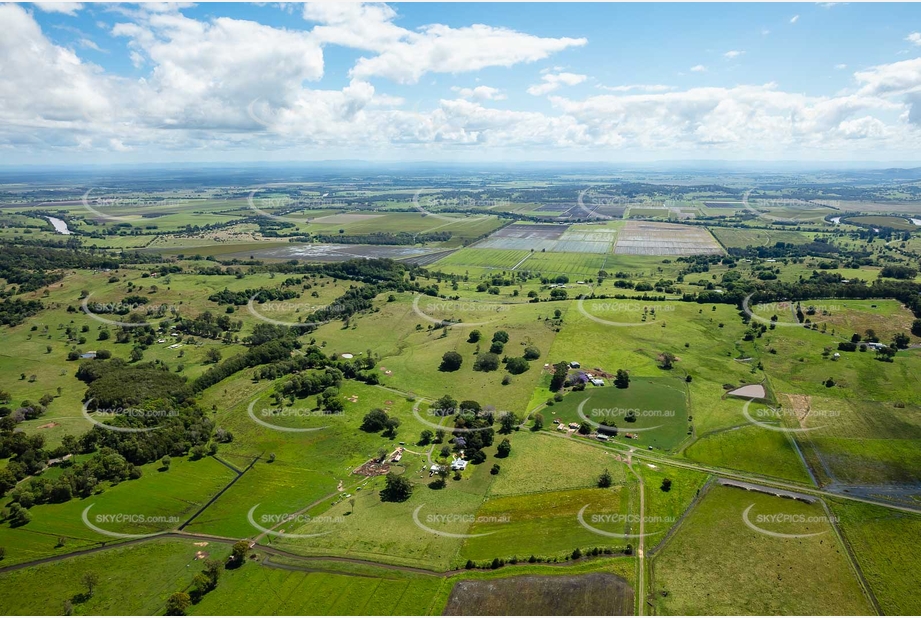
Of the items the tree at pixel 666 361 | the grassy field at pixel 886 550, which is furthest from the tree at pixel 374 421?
the grassy field at pixel 886 550

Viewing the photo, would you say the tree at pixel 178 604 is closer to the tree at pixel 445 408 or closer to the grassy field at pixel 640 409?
the tree at pixel 445 408

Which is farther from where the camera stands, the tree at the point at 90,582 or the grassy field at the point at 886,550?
the tree at the point at 90,582

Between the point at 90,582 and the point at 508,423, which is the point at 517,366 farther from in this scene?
the point at 90,582

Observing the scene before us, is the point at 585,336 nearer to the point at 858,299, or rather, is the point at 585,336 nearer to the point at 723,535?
the point at 723,535

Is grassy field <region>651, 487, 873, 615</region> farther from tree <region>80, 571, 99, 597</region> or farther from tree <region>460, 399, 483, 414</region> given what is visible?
tree <region>80, 571, 99, 597</region>

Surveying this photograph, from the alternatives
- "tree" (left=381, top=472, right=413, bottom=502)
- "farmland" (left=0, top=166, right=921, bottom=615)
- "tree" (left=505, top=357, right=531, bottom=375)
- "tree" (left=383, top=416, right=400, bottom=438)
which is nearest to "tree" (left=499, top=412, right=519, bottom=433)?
"farmland" (left=0, top=166, right=921, bottom=615)

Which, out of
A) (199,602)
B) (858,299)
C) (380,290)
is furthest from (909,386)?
(380,290)
